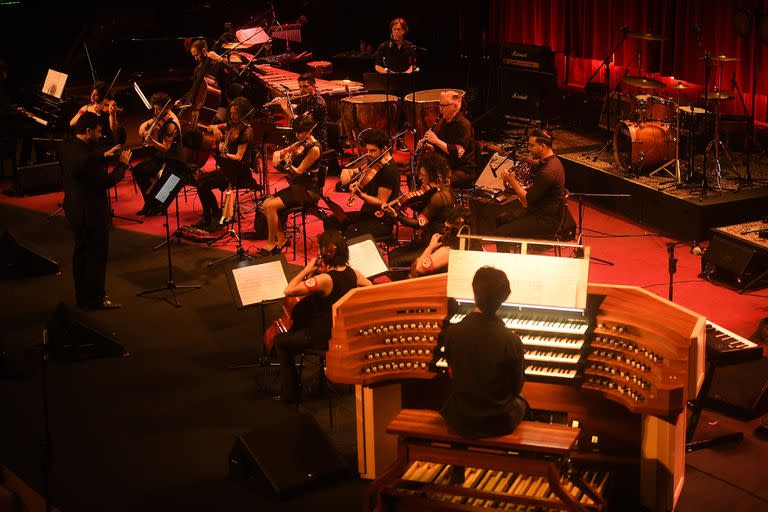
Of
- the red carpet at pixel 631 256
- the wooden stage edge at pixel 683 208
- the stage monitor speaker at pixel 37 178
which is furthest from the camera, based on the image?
the stage monitor speaker at pixel 37 178

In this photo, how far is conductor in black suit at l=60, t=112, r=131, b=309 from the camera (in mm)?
8141

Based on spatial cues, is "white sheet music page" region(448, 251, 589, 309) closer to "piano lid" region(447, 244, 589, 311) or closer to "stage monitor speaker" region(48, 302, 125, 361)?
"piano lid" region(447, 244, 589, 311)

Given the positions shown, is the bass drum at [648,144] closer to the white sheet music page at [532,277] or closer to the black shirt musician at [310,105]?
the black shirt musician at [310,105]

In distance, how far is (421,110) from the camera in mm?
12078

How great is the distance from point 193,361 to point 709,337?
3.74 meters

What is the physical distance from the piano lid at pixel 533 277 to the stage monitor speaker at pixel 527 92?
8.00 m

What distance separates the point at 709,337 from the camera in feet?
19.5

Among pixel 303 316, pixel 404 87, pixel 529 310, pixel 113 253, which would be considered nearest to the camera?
pixel 529 310

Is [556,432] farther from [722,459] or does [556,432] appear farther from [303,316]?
[303,316]

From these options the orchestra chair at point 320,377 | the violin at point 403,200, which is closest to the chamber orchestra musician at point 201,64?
the violin at point 403,200

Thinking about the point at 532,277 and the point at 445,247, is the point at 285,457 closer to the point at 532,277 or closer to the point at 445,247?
the point at 532,277

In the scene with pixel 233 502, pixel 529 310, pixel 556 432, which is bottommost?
pixel 233 502

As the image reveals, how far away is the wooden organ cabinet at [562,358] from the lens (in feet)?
16.7

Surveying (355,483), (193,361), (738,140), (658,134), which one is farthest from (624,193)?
(355,483)
